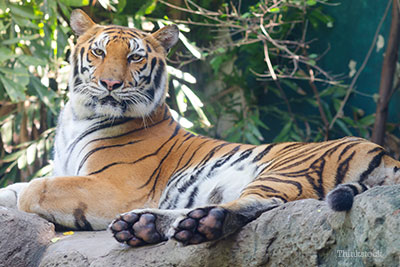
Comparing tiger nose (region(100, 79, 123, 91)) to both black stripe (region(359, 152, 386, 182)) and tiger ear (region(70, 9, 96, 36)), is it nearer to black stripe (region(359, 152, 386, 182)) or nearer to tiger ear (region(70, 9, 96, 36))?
tiger ear (region(70, 9, 96, 36))

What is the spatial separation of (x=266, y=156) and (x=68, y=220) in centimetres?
118

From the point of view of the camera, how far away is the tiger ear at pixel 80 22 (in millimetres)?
3752

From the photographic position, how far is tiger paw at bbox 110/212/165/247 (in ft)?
7.28

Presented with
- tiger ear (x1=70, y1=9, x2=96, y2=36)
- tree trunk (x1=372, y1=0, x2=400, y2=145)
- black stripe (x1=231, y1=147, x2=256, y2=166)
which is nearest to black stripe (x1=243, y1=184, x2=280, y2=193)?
black stripe (x1=231, y1=147, x2=256, y2=166)

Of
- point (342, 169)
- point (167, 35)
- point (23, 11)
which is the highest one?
point (23, 11)

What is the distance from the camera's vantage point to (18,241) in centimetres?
267

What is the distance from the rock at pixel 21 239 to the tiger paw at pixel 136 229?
68 centimetres

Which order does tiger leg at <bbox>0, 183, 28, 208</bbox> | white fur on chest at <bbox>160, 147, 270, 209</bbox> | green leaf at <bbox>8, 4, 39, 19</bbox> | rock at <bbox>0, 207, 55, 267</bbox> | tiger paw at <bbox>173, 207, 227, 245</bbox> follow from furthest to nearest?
green leaf at <bbox>8, 4, 39, 19</bbox>, tiger leg at <bbox>0, 183, 28, 208</bbox>, white fur on chest at <bbox>160, 147, 270, 209</bbox>, rock at <bbox>0, 207, 55, 267</bbox>, tiger paw at <bbox>173, 207, 227, 245</bbox>

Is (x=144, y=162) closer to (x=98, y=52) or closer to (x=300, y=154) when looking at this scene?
(x=98, y=52)

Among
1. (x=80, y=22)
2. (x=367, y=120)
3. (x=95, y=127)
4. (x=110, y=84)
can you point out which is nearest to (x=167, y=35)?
(x=80, y=22)

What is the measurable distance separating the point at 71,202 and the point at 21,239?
0.40 m

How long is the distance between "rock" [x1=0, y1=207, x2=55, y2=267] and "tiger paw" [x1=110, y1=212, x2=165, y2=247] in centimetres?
68

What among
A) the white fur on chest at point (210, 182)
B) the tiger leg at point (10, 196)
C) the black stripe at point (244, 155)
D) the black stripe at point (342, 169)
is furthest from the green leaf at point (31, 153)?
the black stripe at point (342, 169)

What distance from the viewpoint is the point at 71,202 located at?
3.00 m
